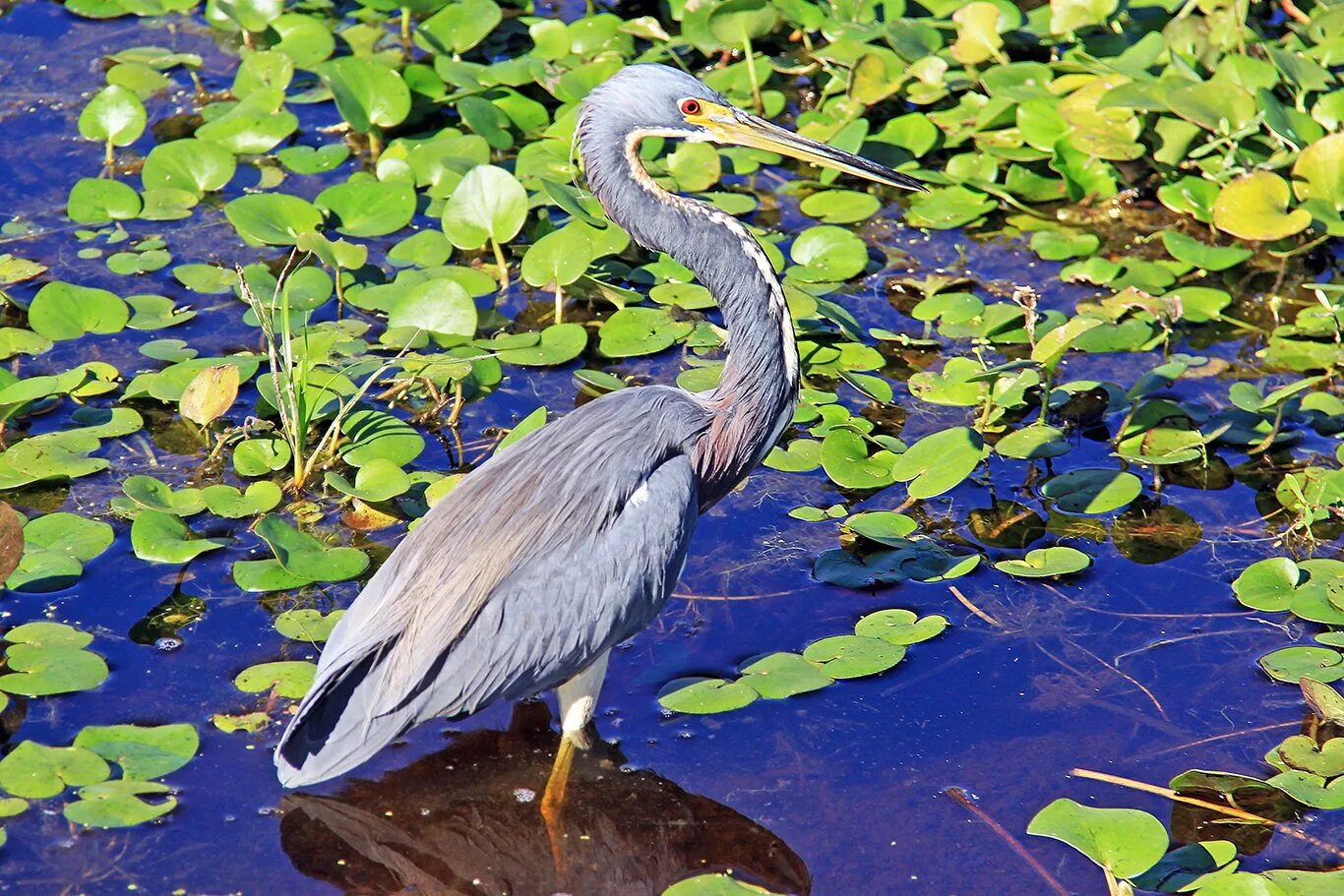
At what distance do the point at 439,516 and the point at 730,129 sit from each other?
148cm

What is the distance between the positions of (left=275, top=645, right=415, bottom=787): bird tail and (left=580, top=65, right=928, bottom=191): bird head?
1.70m

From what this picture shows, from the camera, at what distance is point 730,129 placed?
4684mm

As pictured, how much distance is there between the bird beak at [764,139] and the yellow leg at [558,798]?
188cm

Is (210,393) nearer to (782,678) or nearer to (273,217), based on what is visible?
(273,217)

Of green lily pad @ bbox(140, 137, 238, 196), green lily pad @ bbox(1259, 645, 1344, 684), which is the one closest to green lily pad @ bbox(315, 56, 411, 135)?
green lily pad @ bbox(140, 137, 238, 196)

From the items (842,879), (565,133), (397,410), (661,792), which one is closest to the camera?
(842,879)

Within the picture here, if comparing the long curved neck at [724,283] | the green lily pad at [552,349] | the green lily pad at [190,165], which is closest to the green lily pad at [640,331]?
the green lily pad at [552,349]

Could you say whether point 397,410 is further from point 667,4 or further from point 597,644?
point 667,4

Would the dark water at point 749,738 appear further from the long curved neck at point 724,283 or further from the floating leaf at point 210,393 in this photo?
the long curved neck at point 724,283

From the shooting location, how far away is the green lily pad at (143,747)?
4047 millimetres

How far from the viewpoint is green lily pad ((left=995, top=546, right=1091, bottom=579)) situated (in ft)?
16.1

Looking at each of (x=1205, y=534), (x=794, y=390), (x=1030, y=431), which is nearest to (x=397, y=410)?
(x=794, y=390)

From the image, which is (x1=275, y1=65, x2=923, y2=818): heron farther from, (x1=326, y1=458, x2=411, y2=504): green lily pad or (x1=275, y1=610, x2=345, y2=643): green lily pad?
(x1=326, y1=458, x2=411, y2=504): green lily pad

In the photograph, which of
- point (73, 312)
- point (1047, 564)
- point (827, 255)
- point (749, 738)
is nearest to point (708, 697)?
point (749, 738)
